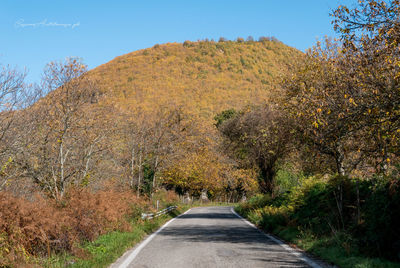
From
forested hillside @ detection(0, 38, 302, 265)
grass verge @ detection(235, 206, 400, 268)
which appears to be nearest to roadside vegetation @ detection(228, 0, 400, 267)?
grass verge @ detection(235, 206, 400, 268)

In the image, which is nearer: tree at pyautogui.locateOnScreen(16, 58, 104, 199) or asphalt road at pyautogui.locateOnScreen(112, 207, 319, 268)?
asphalt road at pyautogui.locateOnScreen(112, 207, 319, 268)

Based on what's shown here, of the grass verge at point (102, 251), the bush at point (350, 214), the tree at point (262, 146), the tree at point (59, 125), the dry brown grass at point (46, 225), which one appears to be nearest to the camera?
the dry brown grass at point (46, 225)

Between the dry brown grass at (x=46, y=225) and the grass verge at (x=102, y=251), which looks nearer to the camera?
the dry brown grass at (x=46, y=225)

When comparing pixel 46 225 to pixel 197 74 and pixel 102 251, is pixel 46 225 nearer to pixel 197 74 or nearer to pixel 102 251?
pixel 102 251

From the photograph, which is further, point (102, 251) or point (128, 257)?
point (102, 251)

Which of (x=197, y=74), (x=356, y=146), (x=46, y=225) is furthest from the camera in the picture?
(x=197, y=74)

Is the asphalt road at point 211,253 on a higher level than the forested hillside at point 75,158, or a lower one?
lower

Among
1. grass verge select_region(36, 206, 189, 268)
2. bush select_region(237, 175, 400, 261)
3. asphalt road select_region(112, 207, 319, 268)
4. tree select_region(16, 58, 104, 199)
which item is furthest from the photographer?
tree select_region(16, 58, 104, 199)

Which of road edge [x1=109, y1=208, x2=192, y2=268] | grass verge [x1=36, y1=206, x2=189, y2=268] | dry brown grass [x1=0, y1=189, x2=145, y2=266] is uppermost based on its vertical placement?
dry brown grass [x1=0, y1=189, x2=145, y2=266]

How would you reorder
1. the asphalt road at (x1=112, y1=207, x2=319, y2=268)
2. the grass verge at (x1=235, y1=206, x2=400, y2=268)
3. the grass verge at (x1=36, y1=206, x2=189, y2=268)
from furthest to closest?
the asphalt road at (x1=112, y1=207, x2=319, y2=268) < the grass verge at (x1=36, y1=206, x2=189, y2=268) < the grass verge at (x1=235, y1=206, x2=400, y2=268)

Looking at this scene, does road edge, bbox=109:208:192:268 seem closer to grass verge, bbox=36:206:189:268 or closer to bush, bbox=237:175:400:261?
grass verge, bbox=36:206:189:268

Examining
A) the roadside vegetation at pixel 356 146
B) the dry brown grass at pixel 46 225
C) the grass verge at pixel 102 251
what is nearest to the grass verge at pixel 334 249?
the roadside vegetation at pixel 356 146

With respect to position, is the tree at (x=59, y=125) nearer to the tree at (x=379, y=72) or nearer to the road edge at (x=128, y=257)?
the road edge at (x=128, y=257)

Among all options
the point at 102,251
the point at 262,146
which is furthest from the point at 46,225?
the point at 262,146
